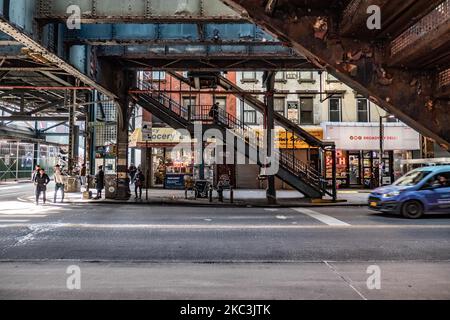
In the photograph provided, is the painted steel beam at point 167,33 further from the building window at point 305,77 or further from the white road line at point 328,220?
the building window at point 305,77

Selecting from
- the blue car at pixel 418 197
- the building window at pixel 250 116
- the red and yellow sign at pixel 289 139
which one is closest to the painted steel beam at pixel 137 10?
the blue car at pixel 418 197

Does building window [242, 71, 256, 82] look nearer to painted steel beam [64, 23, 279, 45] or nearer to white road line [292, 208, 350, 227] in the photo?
painted steel beam [64, 23, 279, 45]

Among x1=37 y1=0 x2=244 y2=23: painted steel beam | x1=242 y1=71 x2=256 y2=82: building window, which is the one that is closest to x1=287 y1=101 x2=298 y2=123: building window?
x1=242 y1=71 x2=256 y2=82: building window

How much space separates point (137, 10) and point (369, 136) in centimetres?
2048

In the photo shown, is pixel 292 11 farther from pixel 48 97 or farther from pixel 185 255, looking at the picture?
pixel 48 97

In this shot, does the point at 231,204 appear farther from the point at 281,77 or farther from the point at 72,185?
the point at 281,77

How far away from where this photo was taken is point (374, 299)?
4.75 meters

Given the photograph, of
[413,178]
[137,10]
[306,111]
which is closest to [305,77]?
[306,111]

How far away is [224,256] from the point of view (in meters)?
7.13

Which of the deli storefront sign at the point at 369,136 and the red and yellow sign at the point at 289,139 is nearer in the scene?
the red and yellow sign at the point at 289,139

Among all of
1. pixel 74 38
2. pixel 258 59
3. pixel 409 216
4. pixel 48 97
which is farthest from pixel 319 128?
pixel 48 97

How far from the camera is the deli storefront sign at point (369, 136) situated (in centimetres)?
2584

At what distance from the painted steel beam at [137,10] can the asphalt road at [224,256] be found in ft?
19.8
